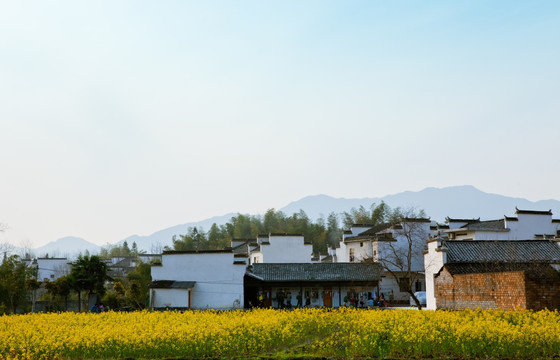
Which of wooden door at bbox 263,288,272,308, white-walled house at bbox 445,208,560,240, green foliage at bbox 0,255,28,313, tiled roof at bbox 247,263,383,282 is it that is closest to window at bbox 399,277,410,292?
tiled roof at bbox 247,263,383,282

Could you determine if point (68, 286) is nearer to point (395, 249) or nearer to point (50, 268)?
point (395, 249)

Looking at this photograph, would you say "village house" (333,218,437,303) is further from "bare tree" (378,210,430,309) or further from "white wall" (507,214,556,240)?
"white wall" (507,214,556,240)

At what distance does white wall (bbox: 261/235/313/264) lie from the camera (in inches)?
2189

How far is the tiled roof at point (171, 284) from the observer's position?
3838 centimetres

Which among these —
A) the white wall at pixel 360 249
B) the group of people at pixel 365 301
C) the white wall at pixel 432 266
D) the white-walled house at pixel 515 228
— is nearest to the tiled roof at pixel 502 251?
the white wall at pixel 432 266

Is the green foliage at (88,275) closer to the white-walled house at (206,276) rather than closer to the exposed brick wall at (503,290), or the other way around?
the white-walled house at (206,276)

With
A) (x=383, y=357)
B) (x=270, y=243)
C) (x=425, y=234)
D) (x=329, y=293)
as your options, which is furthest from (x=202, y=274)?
(x=383, y=357)

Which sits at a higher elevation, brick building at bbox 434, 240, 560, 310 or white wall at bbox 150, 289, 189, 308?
brick building at bbox 434, 240, 560, 310

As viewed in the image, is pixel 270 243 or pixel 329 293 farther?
pixel 270 243

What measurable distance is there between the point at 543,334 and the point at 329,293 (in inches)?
1162

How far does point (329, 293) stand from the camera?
143ft

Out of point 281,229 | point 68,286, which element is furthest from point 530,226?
point 281,229

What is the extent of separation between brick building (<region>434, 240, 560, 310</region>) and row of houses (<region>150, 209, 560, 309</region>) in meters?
0.04

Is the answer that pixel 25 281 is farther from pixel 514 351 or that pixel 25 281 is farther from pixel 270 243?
pixel 514 351
